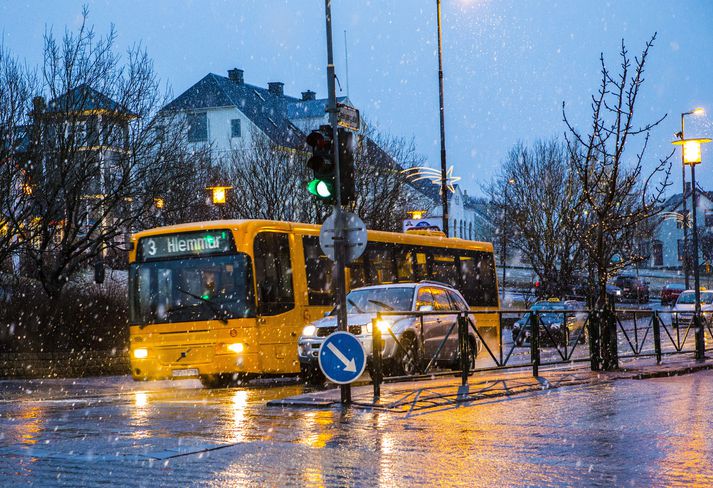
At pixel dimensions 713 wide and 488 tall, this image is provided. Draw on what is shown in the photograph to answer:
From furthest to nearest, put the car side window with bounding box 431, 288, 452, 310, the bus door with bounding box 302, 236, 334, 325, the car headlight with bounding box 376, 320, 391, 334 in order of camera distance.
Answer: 1. the bus door with bounding box 302, 236, 334, 325
2. the car side window with bounding box 431, 288, 452, 310
3. the car headlight with bounding box 376, 320, 391, 334

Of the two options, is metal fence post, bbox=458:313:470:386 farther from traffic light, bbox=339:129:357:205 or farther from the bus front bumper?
the bus front bumper

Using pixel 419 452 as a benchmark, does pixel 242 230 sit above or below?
above

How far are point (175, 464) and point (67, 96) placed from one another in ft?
71.4

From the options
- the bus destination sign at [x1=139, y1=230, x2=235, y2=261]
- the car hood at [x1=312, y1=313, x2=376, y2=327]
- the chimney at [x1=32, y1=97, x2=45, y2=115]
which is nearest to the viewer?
the car hood at [x1=312, y1=313, x2=376, y2=327]

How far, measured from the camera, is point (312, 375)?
20.4 m

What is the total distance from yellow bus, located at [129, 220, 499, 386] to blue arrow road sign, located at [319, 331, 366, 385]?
21.6 feet

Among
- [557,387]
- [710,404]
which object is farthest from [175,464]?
[557,387]

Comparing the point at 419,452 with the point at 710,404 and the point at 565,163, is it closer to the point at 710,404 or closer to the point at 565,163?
the point at 710,404

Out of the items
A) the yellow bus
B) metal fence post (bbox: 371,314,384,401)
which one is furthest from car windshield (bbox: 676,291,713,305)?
metal fence post (bbox: 371,314,384,401)

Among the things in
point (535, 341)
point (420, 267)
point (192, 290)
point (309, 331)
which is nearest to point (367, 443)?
point (535, 341)

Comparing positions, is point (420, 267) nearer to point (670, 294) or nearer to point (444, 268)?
point (444, 268)

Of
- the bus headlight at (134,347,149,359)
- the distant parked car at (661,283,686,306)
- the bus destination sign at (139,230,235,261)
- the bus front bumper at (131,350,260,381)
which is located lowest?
the distant parked car at (661,283,686,306)

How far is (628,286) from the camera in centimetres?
7800

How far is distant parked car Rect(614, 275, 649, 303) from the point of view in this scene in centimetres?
7674
